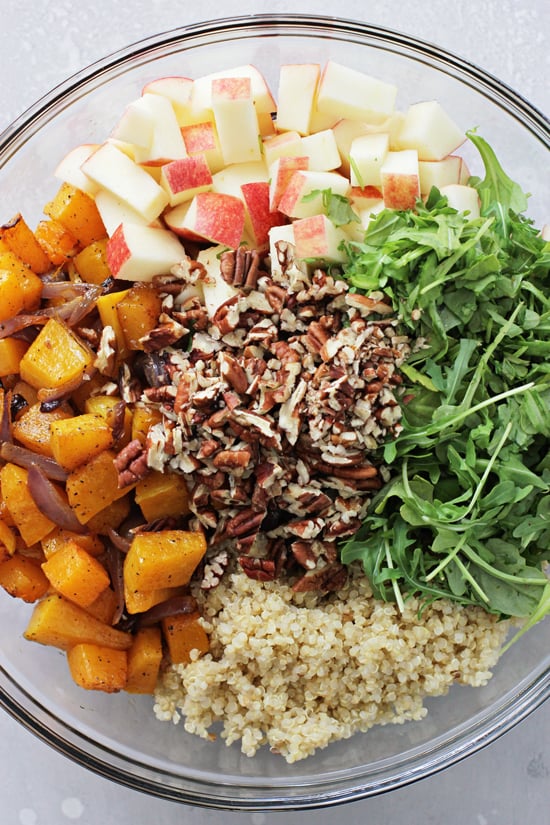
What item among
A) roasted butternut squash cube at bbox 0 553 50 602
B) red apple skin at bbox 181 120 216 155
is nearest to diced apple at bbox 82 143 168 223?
red apple skin at bbox 181 120 216 155

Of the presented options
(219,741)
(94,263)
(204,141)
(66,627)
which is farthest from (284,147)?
(219,741)

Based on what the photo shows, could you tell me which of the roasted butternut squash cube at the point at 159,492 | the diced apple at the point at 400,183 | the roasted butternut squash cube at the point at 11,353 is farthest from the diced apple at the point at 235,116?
the roasted butternut squash cube at the point at 159,492

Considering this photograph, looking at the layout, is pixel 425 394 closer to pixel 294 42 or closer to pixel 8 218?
pixel 294 42

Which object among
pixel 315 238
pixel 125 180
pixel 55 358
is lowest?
pixel 55 358

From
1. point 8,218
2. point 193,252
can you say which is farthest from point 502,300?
point 8,218

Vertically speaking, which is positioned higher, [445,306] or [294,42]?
[294,42]

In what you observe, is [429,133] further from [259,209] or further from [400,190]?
[259,209]

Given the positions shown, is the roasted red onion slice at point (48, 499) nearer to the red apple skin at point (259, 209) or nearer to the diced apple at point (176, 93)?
the red apple skin at point (259, 209)
